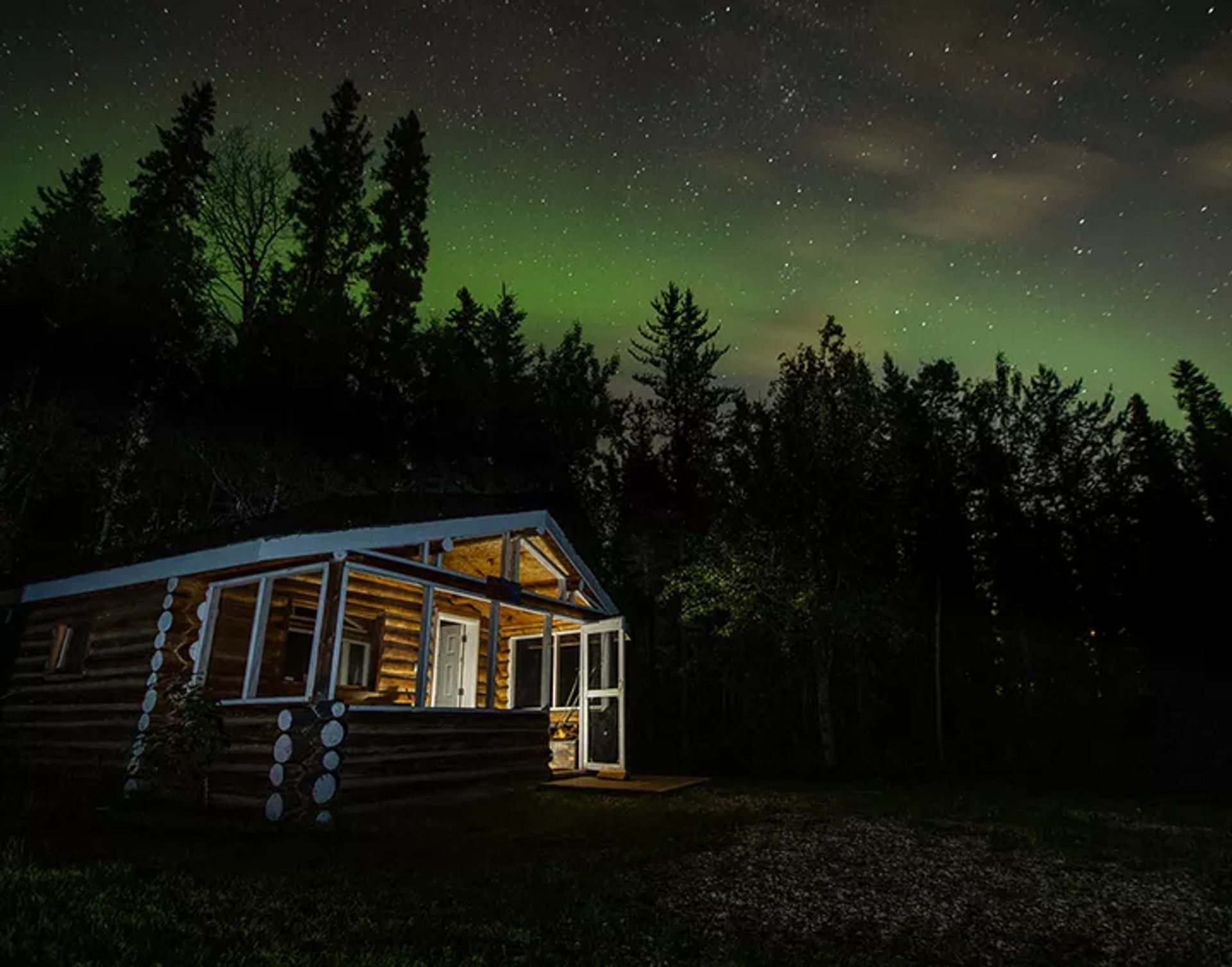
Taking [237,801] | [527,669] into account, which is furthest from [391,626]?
[237,801]

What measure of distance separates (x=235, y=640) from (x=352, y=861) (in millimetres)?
6311

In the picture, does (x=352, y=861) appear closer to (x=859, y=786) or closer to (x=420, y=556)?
(x=420, y=556)

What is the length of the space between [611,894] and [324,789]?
495 centimetres

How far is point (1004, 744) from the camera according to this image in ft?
85.9

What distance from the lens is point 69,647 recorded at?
1351cm

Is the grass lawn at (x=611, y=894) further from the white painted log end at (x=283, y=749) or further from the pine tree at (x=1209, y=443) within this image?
the pine tree at (x=1209, y=443)

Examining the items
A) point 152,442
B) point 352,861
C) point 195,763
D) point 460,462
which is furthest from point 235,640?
point 460,462

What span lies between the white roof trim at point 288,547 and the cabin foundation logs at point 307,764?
2.17 meters

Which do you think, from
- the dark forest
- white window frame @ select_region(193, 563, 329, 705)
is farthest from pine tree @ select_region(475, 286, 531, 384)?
white window frame @ select_region(193, 563, 329, 705)

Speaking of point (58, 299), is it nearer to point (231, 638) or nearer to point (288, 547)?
point (231, 638)

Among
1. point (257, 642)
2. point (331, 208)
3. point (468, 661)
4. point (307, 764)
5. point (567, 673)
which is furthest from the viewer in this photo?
point (331, 208)

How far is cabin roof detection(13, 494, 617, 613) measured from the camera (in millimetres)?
10203

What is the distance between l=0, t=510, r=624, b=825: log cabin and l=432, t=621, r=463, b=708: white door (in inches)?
1.5

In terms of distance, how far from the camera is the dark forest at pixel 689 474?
22.8m
